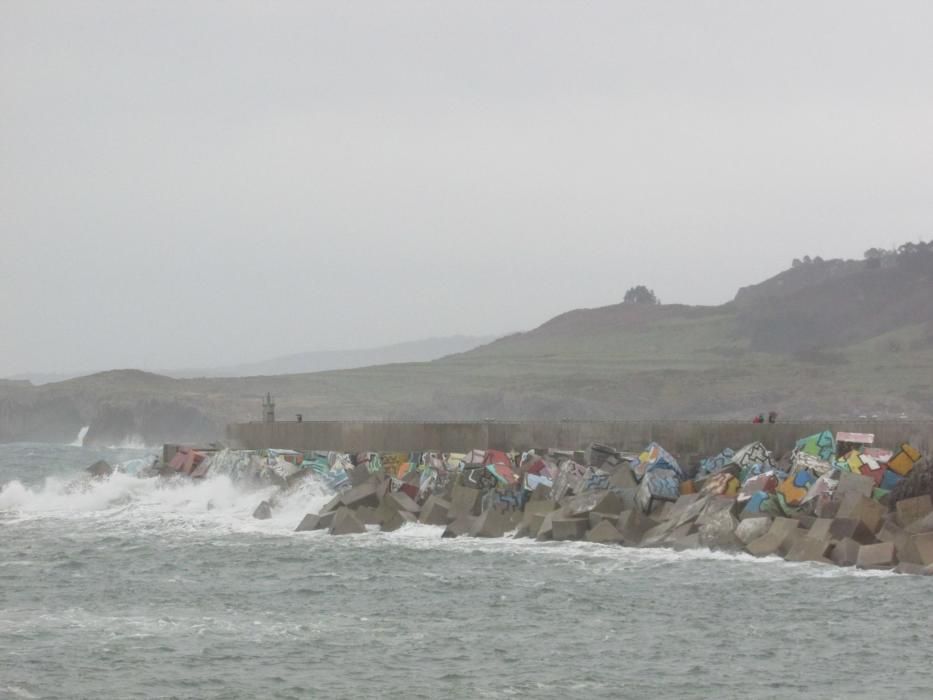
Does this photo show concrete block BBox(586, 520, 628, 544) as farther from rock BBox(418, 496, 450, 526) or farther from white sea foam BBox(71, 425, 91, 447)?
white sea foam BBox(71, 425, 91, 447)

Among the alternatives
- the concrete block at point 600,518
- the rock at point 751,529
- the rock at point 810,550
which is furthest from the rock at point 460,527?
the rock at point 810,550

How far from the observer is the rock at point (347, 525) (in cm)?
3209

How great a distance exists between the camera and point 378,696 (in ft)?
57.2

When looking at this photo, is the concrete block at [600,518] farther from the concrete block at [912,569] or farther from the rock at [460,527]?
the concrete block at [912,569]

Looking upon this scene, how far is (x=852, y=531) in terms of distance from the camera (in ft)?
85.7

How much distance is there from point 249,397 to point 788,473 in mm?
95927

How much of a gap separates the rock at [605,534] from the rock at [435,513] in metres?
4.26

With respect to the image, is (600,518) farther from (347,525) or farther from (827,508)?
(347,525)

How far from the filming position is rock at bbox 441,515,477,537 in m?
30.9

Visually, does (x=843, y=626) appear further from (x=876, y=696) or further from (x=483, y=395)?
(x=483, y=395)

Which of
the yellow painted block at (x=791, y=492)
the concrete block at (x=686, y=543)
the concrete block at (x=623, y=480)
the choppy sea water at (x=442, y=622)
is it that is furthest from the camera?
the concrete block at (x=623, y=480)

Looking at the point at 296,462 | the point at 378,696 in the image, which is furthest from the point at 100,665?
the point at 296,462

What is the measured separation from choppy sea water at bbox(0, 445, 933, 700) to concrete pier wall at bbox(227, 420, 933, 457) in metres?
5.60

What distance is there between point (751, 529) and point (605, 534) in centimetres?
311
